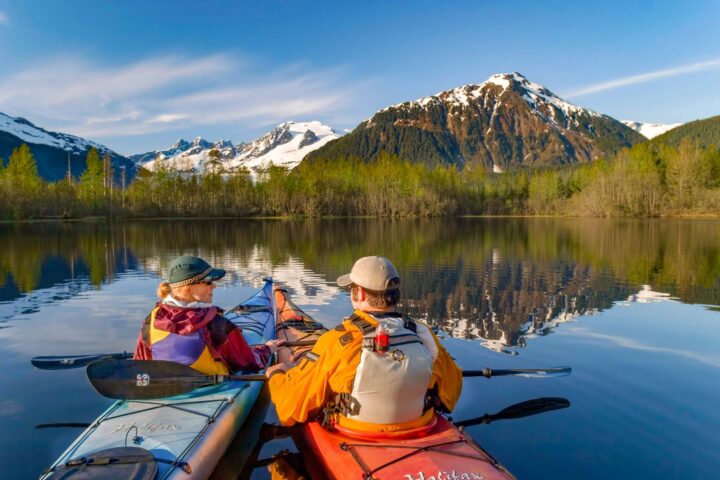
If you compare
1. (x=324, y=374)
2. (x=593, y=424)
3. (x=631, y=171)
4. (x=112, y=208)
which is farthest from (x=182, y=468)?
(x=631, y=171)

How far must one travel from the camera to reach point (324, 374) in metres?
4.18

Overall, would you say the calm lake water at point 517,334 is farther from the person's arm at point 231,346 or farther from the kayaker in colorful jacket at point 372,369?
the kayaker in colorful jacket at point 372,369

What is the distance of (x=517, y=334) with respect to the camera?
1115cm

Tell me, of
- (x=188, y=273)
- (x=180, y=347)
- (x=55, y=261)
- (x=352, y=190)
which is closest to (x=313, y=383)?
(x=180, y=347)

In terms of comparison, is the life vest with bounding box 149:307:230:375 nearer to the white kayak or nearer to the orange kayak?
the white kayak

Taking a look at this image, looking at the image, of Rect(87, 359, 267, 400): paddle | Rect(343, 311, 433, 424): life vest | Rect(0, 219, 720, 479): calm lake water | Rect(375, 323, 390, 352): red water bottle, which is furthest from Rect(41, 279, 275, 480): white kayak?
Rect(375, 323, 390, 352): red water bottle

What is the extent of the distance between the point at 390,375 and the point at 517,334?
8.00m

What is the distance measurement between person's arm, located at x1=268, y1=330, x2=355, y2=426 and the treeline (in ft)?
241

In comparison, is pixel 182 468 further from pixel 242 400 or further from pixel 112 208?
pixel 112 208

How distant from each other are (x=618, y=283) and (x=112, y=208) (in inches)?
2825

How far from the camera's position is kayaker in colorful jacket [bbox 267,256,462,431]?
3979 mm

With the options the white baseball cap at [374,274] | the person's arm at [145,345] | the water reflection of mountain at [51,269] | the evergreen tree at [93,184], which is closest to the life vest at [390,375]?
the white baseball cap at [374,274]

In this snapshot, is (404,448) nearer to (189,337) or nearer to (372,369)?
Answer: (372,369)

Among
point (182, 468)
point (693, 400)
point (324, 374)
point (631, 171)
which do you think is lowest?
point (693, 400)
